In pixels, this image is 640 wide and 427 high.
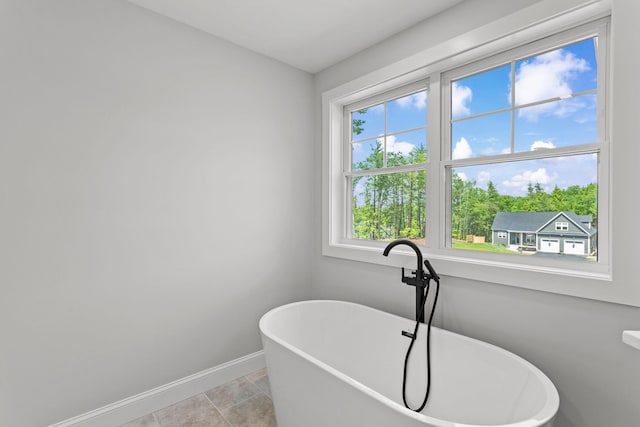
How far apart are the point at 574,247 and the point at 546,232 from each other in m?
0.15

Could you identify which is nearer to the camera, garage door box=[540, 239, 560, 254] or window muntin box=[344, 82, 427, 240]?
garage door box=[540, 239, 560, 254]

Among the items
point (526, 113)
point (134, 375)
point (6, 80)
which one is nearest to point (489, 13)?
point (526, 113)

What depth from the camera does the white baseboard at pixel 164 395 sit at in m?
1.86

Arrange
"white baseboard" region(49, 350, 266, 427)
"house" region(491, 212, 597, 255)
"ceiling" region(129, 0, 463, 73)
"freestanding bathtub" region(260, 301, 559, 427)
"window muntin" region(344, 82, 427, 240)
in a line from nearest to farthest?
"freestanding bathtub" region(260, 301, 559, 427) < "house" region(491, 212, 597, 255) < "white baseboard" region(49, 350, 266, 427) < "ceiling" region(129, 0, 463, 73) < "window muntin" region(344, 82, 427, 240)

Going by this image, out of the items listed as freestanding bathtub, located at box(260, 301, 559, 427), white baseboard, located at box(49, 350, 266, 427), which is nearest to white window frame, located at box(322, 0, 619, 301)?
freestanding bathtub, located at box(260, 301, 559, 427)

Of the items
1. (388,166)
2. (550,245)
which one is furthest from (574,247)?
(388,166)

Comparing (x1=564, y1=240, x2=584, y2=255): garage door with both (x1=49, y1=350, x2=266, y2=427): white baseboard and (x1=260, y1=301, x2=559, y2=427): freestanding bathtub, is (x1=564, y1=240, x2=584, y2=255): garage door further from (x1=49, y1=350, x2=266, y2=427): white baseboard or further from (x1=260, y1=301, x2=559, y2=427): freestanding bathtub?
(x1=49, y1=350, x2=266, y2=427): white baseboard

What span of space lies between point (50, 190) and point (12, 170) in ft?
0.58

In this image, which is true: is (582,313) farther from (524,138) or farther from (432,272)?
(524,138)

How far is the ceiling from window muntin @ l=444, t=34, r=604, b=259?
1.76ft

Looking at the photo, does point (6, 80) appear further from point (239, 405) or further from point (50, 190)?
point (239, 405)

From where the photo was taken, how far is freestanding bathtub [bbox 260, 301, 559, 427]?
130cm

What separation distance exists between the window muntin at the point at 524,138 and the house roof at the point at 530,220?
1 centimetres

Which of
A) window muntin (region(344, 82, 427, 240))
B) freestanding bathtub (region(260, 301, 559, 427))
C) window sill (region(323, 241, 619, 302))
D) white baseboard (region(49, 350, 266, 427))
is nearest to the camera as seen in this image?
freestanding bathtub (region(260, 301, 559, 427))
